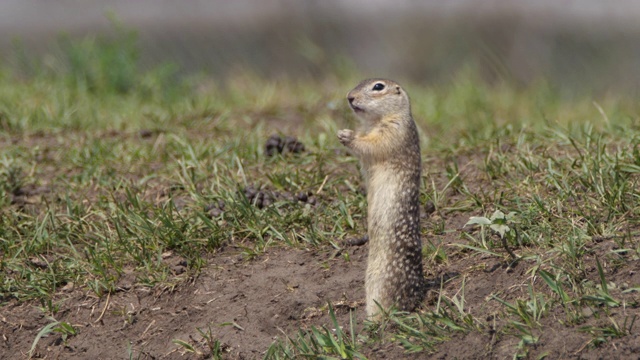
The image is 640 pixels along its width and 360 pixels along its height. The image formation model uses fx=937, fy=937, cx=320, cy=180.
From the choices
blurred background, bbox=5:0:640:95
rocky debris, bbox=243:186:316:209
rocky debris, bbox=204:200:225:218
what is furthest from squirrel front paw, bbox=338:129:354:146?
blurred background, bbox=5:0:640:95

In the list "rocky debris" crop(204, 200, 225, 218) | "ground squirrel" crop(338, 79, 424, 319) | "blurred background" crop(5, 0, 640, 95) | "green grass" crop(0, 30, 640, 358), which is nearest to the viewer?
"green grass" crop(0, 30, 640, 358)

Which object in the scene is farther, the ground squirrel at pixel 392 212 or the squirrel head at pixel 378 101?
the squirrel head at pixel 378 101

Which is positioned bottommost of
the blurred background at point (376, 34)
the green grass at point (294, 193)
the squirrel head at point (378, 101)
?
the blurred background at point (376, 34)

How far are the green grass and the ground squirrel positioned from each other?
147mm

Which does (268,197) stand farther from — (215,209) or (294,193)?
(215,209)

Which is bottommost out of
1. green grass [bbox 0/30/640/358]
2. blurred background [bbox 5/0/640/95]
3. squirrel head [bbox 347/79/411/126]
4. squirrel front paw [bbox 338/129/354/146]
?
blurred background [bbox 5/0/640/95]

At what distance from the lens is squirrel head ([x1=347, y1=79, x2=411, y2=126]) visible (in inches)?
189

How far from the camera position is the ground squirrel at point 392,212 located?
14.5 feet

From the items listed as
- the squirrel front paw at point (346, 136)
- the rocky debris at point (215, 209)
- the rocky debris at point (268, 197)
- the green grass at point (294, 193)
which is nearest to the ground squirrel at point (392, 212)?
the squirrel front paw at point (346, 136)

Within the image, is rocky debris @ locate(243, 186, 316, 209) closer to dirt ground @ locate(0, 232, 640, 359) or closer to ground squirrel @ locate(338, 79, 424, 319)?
dirt ground @ locate(0, 232, 640, 359)

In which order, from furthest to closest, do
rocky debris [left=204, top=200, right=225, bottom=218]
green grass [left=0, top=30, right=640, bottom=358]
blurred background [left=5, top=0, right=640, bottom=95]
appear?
blurred background [left=5, top=0, right=640, bottom=95]
rocky debris [left=204, top=200, right=225, bottom=218]
green grass [left=0, top=30, right=640, bottom=358]

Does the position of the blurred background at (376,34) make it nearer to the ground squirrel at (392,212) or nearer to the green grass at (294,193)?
the green grass at (294,193)

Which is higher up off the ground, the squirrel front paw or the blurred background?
the squirrel front paw

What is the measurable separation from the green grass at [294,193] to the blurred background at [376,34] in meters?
2.41
